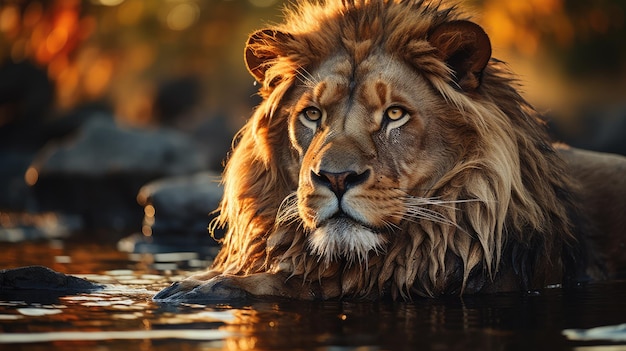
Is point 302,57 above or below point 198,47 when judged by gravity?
below

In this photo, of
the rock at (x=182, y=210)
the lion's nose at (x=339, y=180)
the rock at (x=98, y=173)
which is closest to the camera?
the lion's nose at (x=339, y=180)

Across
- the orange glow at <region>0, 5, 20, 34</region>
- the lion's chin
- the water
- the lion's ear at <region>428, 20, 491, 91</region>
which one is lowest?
the water

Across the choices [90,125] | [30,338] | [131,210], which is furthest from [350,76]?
[90,125]

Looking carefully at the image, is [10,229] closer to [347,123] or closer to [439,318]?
[347,123]

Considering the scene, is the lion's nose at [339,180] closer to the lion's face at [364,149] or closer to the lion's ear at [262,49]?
the lion's face at [364,149]

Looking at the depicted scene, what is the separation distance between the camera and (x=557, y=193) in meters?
6.54

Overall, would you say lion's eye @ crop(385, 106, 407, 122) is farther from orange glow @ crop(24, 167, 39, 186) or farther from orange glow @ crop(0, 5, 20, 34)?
orange glow @ crop(0, 5, 20, 34)

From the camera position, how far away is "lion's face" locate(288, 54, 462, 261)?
5.60 metres

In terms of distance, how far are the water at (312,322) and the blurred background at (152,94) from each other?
601 cm

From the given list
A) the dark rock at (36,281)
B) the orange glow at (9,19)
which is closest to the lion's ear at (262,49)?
the dark rock at (36,281)

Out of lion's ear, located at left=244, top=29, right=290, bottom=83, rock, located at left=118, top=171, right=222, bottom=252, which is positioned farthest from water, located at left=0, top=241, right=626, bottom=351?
rock, located at left=118, top=171, right=222, bottom=252

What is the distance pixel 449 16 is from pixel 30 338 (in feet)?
9.78

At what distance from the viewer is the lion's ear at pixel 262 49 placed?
6535mm

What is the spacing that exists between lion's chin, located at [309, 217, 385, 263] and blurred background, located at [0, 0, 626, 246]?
597cm
